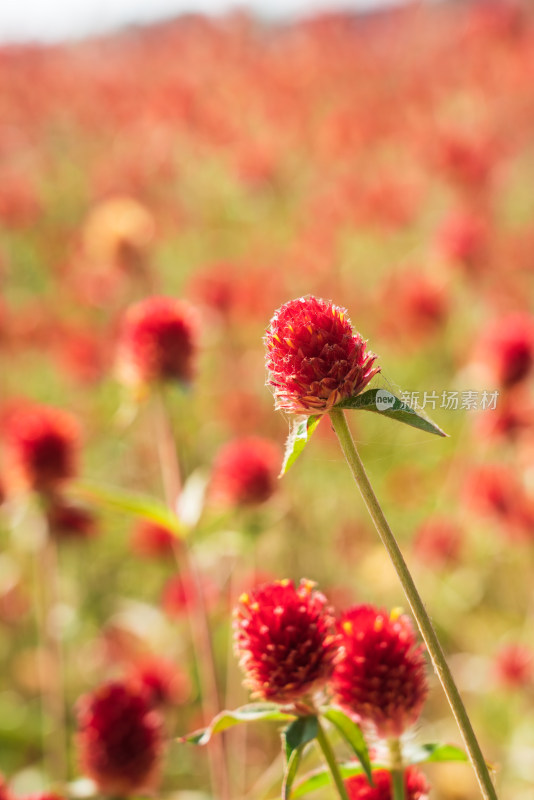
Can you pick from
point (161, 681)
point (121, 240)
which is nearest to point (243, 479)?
point (161, 681)

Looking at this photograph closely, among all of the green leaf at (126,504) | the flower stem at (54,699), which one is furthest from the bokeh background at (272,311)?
the green leaf at (126,504)

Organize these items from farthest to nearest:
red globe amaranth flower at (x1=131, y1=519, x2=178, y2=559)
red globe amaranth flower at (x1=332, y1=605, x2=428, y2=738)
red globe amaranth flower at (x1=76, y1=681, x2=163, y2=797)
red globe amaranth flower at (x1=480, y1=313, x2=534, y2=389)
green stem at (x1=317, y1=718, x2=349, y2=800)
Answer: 1. red globe amaranth flower at (x1=131, y1=519, x2=178, y2=559)
2. red globe amaranth flower at (x1=480, y1=313, x2=534, y2=389)
3. red globe amaranth flower at (x1=76, y1=681, x2=163, y2=797)
4. red globe amaranth flower at (x1=332, y1=605, x2=428, y2=738)
5. green stem at (x1=317, y1=718, x2=349, y2=800)

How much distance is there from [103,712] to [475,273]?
103 inches

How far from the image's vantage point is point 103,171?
18.7ft

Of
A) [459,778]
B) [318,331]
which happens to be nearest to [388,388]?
[318,331]

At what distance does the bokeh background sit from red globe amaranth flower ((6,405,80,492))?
0.09 m

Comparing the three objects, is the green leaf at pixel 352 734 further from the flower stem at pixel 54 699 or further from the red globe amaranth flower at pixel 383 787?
the flower stem at pixel 54 699

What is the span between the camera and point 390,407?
0.55 m

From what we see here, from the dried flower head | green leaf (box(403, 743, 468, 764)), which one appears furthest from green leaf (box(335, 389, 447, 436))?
the dried flower head

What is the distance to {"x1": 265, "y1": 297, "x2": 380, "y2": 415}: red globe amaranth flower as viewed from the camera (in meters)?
0.59

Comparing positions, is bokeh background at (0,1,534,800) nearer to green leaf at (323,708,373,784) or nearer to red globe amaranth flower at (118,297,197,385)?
red globe amaranth flower at (118,297,197,385)

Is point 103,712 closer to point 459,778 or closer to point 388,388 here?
point 388,388

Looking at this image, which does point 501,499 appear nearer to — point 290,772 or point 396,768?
point 396,768

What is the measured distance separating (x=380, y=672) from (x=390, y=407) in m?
0.30
